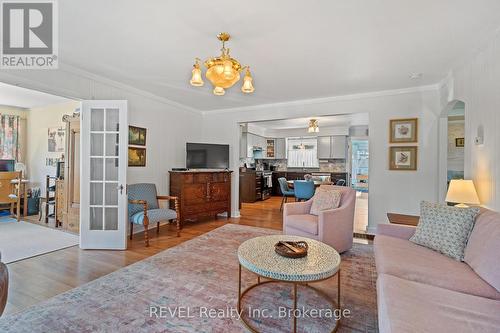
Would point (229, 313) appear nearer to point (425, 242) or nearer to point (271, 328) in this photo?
point (271, 328)

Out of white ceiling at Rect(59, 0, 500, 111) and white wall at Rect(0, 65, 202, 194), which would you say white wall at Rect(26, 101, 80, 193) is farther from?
white ceiling at Rect(59, 0, 500, 111)

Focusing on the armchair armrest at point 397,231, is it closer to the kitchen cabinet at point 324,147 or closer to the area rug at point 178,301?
the area rug at point 178,301

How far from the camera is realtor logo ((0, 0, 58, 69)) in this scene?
1.99m

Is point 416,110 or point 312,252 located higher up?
point 416,110

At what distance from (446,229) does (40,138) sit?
7.55 m

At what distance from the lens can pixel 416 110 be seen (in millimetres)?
3836

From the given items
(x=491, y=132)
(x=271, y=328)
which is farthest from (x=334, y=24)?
(x=271, y=328)

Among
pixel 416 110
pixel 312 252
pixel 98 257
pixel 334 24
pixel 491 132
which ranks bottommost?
pixel 98 257

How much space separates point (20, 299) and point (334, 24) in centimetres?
368

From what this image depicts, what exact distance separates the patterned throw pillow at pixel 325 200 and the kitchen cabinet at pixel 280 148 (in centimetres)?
577

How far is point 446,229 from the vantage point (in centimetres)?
202

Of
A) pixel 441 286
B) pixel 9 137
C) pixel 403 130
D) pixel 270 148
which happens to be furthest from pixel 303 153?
pixel 9 137

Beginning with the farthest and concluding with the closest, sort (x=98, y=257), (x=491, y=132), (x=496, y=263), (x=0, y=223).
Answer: (x=0, y=223) → (x=98, y=257) → (x=491, y=132) → (x=496, y=263)

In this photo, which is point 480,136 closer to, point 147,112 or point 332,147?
point 147,112
